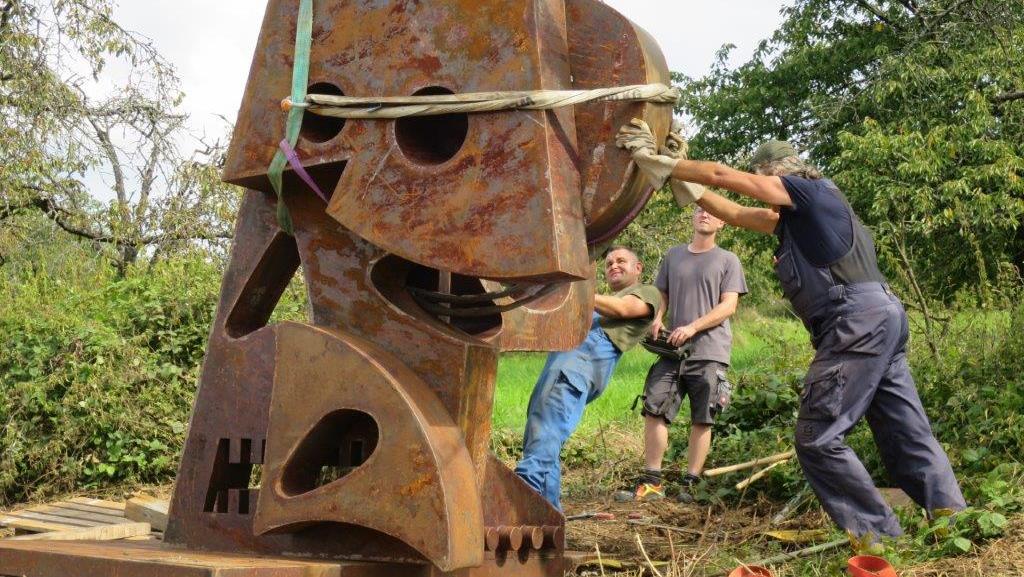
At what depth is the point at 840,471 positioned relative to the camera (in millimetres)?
4914

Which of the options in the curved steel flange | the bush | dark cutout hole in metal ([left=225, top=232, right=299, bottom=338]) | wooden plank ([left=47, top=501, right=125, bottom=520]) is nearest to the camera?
the curved steel flange

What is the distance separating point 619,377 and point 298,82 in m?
12.8

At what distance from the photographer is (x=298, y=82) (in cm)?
414

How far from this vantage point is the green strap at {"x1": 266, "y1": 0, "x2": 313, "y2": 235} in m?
4.12

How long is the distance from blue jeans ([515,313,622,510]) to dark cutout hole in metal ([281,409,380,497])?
186 centimetres

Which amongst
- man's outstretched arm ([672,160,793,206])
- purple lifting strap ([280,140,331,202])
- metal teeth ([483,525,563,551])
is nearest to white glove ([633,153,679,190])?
man's outstretched arm ([672,160,793,206])

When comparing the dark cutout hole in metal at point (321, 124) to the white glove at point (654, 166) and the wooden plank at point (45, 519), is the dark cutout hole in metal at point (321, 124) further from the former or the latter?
the wooden plank at point (45, 519)

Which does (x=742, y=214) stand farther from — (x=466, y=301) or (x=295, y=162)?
(x=295, y=162)

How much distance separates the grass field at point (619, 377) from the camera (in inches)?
395

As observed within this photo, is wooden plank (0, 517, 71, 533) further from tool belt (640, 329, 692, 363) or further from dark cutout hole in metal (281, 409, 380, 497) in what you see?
tool belt (640, 329, 692, 363)

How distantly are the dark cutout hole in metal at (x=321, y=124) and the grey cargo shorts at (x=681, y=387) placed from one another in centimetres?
331

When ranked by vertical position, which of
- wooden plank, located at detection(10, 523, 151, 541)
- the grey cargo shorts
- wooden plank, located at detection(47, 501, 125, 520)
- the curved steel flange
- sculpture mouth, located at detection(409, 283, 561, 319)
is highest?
sculpture mouth, located at detection(409, 283, 561, 319)

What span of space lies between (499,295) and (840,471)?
1.66 metres

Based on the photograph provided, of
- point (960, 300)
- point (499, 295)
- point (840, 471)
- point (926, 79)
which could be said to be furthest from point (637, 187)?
point (926, 79)
